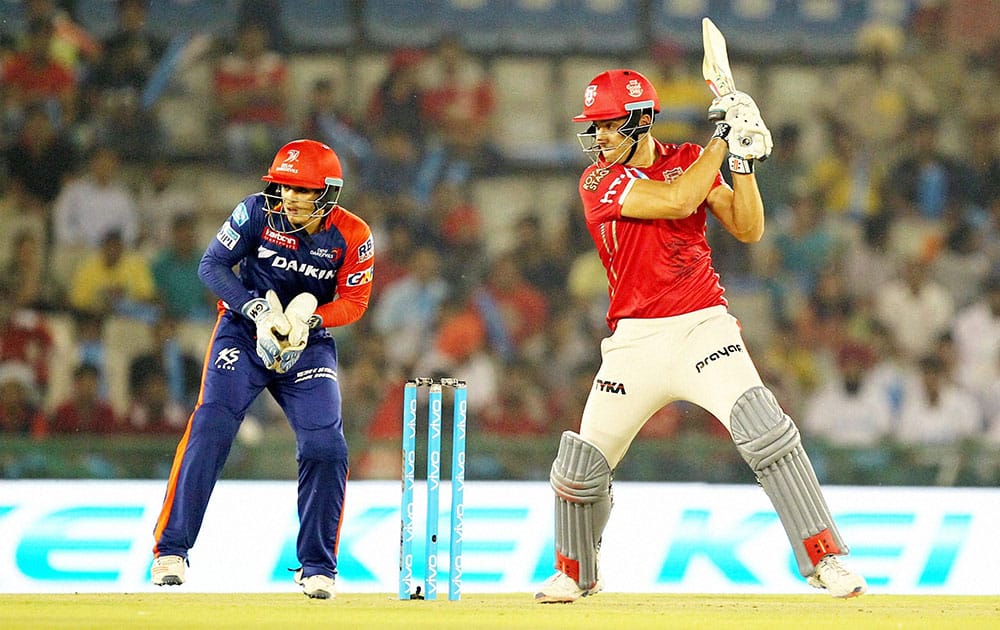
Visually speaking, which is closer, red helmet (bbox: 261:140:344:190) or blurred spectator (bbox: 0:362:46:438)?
red helmet (bbox: 261:140:344:190)

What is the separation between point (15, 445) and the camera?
698 cm

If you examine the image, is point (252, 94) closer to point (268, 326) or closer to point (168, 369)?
point (168, 369)

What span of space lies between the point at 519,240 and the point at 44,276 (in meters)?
2.59

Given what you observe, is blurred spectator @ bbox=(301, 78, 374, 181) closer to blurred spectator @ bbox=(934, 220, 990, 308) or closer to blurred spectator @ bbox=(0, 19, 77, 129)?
blurred spectator @ bbox=(0, 19, 77, 129)

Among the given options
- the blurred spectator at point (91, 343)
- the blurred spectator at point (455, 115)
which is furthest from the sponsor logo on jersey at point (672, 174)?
the blurred spectator at point (91, 343)

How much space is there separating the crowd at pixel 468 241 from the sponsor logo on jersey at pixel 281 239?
2.68 meters

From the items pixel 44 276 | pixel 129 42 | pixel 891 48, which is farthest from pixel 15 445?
pixel 891 48

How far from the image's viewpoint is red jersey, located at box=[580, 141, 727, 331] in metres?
4.60

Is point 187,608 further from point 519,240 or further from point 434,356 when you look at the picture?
point 519,240

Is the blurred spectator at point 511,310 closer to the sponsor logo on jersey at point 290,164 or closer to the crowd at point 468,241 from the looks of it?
the crowd at point 468,241

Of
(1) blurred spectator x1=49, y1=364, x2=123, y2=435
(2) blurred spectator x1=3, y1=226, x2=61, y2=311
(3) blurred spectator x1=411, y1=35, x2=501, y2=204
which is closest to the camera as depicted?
(1) blurred spectator x1=49, y1=364, x2=123, y2=435

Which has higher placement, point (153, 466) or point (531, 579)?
point (153, 466)

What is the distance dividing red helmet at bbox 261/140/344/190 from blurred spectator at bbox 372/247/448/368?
120 inches

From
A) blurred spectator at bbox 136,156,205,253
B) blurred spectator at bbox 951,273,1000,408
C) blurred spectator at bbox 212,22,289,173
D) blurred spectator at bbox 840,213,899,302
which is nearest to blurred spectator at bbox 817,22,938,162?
blurred spectator at bbox 840,213,899,302
